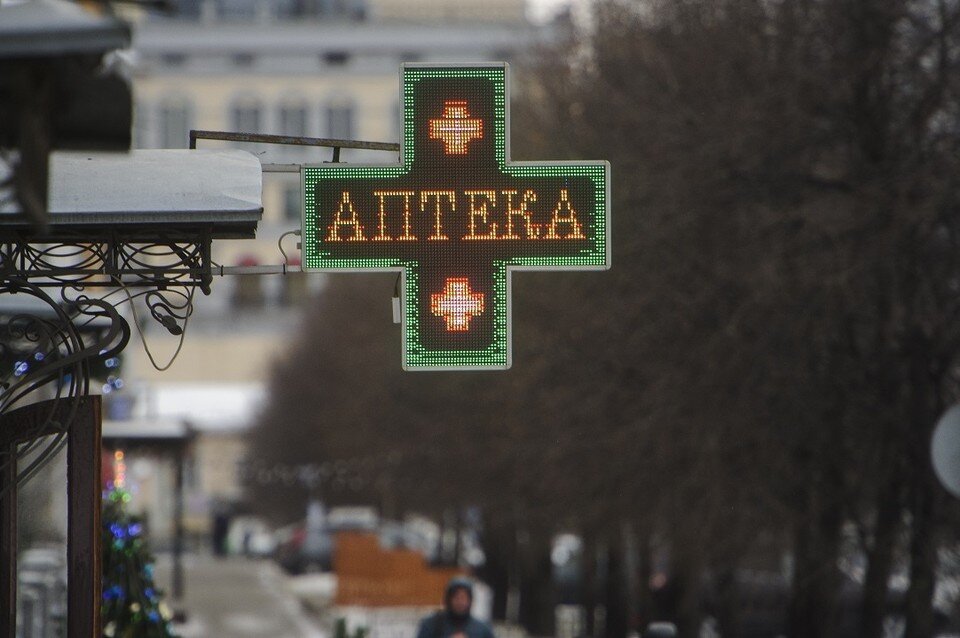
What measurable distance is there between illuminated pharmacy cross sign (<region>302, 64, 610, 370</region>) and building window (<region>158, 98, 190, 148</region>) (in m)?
91.7

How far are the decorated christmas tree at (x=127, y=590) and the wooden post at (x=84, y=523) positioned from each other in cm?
403

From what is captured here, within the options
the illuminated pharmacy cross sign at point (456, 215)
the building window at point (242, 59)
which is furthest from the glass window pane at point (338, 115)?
the illuminated pharmacy cross sign at point (456, 215)

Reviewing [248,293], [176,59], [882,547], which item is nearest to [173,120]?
[176,59]

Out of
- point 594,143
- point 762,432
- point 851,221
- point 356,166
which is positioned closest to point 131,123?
point 356,166

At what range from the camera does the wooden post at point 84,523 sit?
28.2 feet

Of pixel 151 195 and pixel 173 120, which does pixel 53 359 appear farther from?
pixel 173 120

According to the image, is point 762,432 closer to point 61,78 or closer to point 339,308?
point 61,78

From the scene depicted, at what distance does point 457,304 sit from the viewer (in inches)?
319

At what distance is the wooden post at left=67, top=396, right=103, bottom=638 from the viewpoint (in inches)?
339

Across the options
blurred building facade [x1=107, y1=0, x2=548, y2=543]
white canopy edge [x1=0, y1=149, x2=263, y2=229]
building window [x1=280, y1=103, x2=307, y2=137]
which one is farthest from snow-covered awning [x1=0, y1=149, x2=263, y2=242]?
building window [x1=280, y1=103, x2=307, y2=137]

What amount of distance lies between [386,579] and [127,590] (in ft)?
59.9

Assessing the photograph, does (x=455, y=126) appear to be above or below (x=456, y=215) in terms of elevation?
above

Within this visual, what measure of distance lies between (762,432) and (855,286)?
1.65 m

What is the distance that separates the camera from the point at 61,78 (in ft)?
17.7
